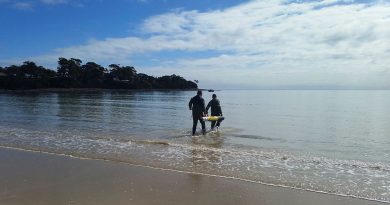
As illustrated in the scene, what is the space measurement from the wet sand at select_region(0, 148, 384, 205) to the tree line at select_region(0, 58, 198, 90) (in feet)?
364

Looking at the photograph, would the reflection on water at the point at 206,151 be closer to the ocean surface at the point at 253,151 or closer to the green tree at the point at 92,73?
the ocean surface at the point at 253,151

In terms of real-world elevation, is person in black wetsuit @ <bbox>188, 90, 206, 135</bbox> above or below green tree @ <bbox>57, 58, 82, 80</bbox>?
below

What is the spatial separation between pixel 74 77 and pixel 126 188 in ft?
415

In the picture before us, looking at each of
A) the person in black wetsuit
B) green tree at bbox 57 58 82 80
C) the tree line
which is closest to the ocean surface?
the person in black wetsuit

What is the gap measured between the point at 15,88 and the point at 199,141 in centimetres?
10614

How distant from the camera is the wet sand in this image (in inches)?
294

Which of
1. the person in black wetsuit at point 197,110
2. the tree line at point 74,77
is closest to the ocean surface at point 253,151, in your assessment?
the person in black wetsuit at point 197,110

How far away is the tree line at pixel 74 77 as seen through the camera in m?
114

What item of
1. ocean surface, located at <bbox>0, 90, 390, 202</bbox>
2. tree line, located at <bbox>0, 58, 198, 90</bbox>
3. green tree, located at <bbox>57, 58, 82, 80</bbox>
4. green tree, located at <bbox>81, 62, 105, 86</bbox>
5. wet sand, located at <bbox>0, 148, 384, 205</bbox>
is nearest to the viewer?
wet sand, located at <bbox>0, 148, 384, 205</bbox>

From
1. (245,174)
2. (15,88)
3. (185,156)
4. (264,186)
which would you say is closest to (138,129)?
(185,156)

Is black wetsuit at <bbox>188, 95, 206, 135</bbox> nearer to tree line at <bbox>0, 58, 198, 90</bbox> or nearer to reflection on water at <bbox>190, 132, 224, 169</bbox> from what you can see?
reflection on water at <bbox>190, 132, 224, 169</bbox>

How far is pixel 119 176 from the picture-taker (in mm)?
9383

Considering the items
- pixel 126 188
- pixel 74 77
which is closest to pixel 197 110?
pixel 126 188

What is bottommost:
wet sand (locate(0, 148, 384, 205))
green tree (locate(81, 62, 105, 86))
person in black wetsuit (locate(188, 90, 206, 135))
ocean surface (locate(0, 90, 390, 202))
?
ocean surface (locate(0, 90, 390, 202))
